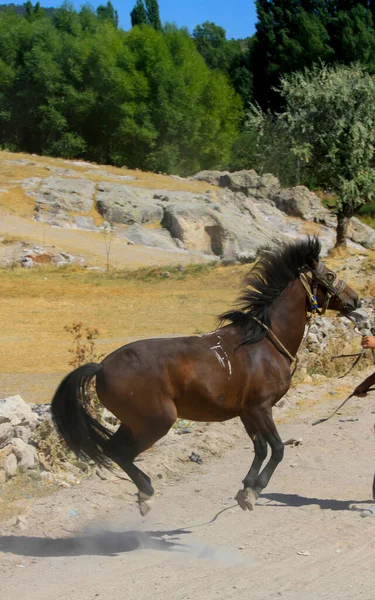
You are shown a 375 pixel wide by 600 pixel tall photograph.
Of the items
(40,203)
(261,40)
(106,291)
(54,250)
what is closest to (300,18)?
(261,40)

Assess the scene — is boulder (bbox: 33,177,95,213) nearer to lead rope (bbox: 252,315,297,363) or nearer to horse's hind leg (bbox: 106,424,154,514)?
lead rope (bbox: 252,315,297,363)

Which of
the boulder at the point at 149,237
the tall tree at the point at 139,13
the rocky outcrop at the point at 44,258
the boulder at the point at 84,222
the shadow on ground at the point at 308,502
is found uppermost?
the tall tree at the point at 139,13

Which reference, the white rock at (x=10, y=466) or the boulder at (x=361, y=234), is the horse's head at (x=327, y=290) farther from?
the boulder at (x=361, y=234)

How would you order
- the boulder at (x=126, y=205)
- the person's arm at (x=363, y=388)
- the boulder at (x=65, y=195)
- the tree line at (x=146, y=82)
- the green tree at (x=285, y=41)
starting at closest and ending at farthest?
the person's arm at (x=363, y=388) < the boulder at (x=65, y=195) < the boulder at (x=126, y=205) < the tree line at (x=146, y=82) < the green tree at (x=285, y=41)

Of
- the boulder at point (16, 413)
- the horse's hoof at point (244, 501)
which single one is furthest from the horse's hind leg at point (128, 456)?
the boulder at point (16, 413)

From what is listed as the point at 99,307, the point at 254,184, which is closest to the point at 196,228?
the point at 254,184

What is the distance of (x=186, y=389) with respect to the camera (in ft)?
21.2

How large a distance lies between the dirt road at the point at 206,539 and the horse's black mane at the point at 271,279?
5.66ft

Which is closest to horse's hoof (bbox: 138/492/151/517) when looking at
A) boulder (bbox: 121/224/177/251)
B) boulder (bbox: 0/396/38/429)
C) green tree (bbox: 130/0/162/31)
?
boulder (bbox: 0/396/38/429)

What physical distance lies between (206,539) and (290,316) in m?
2.04

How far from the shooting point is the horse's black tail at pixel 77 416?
254 inches

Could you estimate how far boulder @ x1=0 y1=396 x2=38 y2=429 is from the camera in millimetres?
7871

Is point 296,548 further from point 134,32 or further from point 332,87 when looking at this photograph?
point 134,32

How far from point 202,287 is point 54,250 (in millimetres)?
6941
